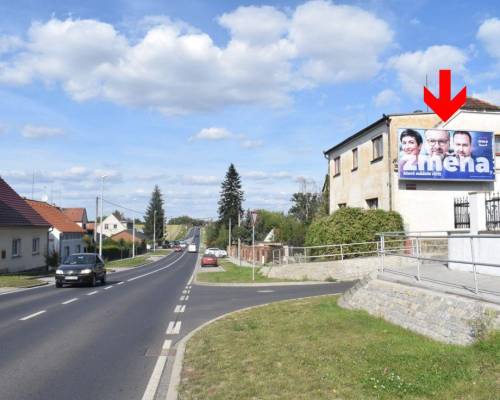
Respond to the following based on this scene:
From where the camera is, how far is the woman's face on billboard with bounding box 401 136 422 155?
23.6 m

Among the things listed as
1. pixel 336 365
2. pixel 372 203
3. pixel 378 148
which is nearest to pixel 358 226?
pixel 372 203

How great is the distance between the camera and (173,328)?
10906mm

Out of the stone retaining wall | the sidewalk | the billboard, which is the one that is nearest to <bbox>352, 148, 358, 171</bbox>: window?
the billboard

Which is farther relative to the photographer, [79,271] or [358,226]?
[358,226]

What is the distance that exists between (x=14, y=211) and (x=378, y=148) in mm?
25395

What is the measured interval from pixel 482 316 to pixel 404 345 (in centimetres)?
117

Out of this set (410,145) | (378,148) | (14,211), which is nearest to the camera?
(410,145)

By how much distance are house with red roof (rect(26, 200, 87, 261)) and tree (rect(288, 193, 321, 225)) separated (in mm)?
34112

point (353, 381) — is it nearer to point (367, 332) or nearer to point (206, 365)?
point (206, 365)

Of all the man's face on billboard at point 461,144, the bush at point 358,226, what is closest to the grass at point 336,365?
the bush at point 358,226

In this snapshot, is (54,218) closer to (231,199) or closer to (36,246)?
(36,246)

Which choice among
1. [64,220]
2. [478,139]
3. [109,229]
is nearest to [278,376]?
[478,139]

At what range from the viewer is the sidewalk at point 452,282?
7.96 metres

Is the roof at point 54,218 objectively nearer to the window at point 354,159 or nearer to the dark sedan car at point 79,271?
the dark sedan car at point 79,271
